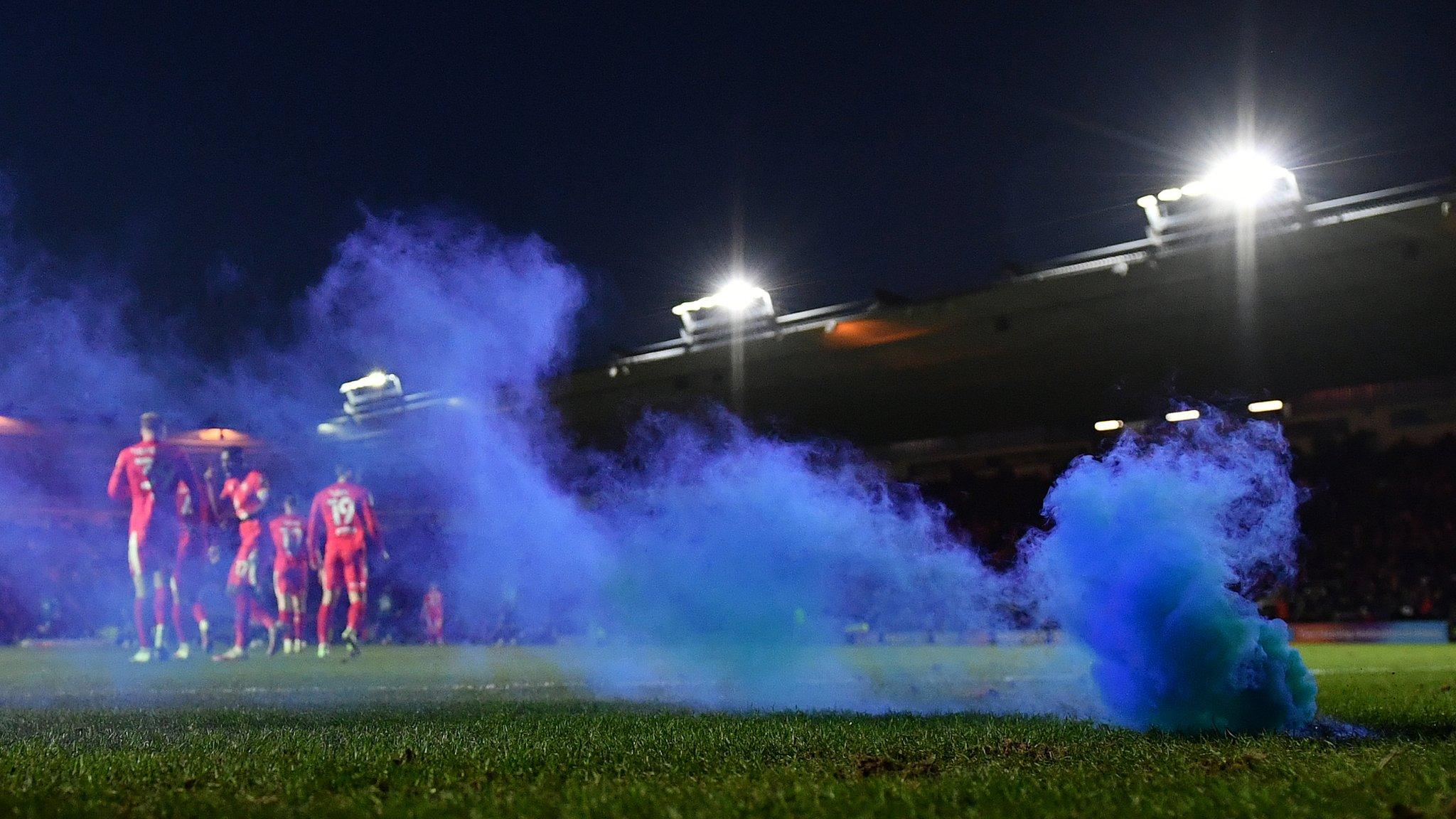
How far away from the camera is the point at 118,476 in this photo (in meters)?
16.8

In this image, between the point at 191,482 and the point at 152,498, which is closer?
the point at 152,498

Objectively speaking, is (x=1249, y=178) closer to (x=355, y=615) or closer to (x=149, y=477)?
(x=355, y=615)

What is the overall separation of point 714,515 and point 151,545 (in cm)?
1099

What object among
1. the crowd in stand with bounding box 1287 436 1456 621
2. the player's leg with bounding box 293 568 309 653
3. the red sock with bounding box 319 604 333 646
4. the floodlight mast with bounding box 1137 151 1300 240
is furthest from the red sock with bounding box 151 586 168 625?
the crowd in stand with bounding box 1287 436 1456 621

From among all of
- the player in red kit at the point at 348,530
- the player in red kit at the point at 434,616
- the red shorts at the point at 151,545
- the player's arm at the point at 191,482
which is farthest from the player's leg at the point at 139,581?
the player in red kit at the point at 434,616

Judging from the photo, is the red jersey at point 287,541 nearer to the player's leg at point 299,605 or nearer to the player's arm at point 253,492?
the player's leg at point 299,605

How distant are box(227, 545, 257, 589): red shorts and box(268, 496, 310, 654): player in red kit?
128 centimetres

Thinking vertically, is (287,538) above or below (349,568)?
above

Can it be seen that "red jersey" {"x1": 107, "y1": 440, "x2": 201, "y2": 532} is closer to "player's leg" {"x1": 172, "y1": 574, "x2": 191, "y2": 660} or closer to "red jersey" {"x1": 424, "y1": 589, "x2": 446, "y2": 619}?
"player's leg" {"x1": 172, "y1": 574, "x2": 191, "y2": 660}

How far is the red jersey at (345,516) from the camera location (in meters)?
20.3

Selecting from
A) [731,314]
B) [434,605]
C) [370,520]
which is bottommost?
[434,605]

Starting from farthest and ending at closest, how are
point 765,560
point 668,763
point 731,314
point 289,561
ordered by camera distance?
point 731,314, point 289,561, point 765,560, point 668,763

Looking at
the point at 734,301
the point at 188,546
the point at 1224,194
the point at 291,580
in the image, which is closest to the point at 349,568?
the point at 188,546

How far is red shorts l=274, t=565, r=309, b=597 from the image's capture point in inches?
942
